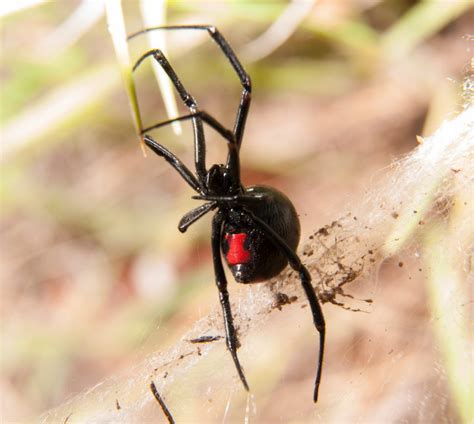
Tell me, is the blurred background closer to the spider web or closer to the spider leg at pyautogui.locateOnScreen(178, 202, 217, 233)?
the spider web

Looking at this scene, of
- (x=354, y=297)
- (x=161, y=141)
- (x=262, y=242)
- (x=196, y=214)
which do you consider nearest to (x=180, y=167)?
(x=196, y=214)

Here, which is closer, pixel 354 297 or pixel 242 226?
pixel 242 226

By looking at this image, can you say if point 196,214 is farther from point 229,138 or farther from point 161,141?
point 161,141

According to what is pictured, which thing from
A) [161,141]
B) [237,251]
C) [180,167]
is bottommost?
[161,141]

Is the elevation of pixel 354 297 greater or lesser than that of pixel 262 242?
lesser

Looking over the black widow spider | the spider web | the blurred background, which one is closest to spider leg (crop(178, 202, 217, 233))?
the black widow spider

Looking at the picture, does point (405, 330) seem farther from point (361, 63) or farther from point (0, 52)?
point (0, 52)

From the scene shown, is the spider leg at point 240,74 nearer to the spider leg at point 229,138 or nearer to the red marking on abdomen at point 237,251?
the spider leg at point 229,138

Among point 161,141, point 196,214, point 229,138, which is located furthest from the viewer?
point 161,141
